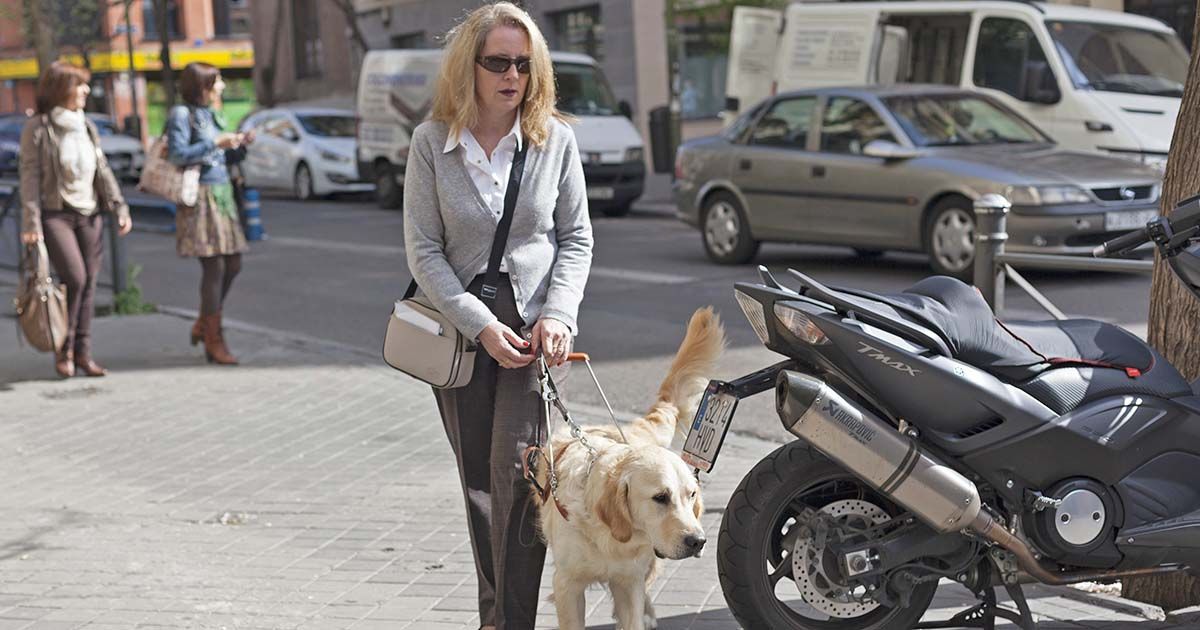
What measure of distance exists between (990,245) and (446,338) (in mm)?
3370

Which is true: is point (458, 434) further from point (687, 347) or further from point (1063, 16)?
point (1063, 16)

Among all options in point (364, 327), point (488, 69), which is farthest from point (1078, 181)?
point (488, 69)

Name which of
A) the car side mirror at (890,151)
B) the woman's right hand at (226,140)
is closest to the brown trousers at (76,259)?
the woman's right hand at (226,140)

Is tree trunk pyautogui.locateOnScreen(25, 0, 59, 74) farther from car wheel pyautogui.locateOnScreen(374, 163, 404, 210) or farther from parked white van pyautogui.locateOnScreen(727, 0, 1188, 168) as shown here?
parked white van pyautogui.locateOnScreen(727, 0, 1188, 168)

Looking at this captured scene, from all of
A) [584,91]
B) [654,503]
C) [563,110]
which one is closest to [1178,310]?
[654,503]

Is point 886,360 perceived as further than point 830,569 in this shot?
No

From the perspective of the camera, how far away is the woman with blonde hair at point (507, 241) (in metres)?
3.94

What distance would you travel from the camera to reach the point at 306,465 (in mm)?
6879

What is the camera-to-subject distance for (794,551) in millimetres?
4117

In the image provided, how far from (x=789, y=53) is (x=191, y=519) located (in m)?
12.7

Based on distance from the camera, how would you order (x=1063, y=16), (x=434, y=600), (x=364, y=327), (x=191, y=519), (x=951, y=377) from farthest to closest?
(x=1063, y=16) → (x=364, y=327) → (x=191, y=519) → (x=434, y=600) → (x=951, y=377)

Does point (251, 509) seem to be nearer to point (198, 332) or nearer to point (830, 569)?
point (830, 569)

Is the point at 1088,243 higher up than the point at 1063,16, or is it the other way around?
the point at 1063,16

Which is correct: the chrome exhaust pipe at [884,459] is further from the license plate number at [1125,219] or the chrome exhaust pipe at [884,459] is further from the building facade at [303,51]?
the building facade at [303,51]
